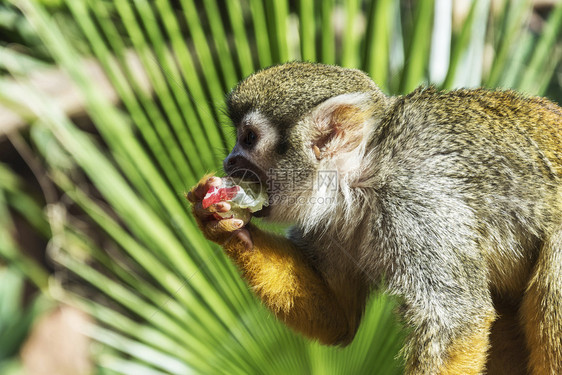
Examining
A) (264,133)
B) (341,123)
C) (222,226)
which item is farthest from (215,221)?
(341,123)

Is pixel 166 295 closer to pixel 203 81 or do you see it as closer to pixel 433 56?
pixel 203 81

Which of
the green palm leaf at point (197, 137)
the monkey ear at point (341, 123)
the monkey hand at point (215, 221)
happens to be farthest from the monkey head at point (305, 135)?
the green palm leaf at point (197, 137)

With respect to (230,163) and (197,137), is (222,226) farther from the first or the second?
(197,137)

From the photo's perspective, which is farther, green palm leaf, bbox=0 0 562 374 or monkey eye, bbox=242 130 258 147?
green palm leaf, bbox=0 0 562 374

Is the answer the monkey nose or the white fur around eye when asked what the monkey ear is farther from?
the monkey nose

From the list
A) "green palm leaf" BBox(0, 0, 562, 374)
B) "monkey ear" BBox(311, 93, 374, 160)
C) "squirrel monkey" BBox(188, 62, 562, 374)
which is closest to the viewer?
"squirrel monkey" BBox(188, 62, 562, 374)

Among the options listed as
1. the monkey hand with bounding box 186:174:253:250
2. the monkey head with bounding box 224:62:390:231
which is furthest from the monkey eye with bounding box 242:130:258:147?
the monkey hand with bounding box 186:174:253:250
